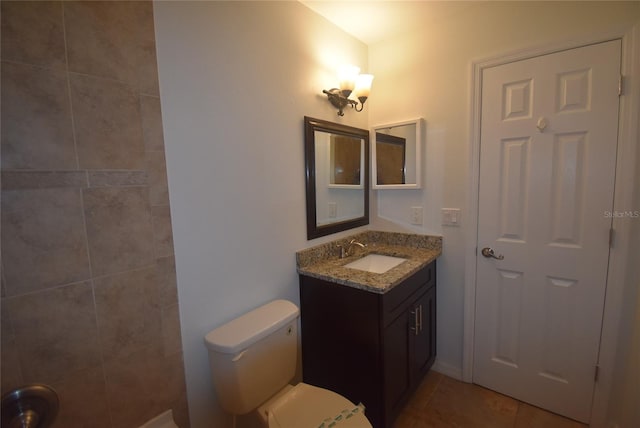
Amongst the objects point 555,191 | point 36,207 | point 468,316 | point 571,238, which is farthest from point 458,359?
point 36,207

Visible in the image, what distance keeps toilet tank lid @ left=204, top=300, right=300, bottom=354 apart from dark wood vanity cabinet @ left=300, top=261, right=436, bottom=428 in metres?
0.26

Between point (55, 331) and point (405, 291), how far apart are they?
4.98ft

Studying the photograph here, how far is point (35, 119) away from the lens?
83cm

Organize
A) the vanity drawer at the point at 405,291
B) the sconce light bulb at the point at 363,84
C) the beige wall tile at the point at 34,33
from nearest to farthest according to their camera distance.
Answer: the beige wall tile at the point at 34,33
the vanity drawer at the point at 405,291
the sconce light bulb at the point at 363,84

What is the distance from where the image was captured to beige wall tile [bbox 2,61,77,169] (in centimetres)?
79

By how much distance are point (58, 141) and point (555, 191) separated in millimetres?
2280

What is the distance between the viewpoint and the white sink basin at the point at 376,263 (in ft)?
6.16

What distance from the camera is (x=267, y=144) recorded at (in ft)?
4.87

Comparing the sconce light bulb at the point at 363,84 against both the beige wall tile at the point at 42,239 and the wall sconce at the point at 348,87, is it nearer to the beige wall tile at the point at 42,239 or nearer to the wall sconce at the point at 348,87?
the wall sconce at the point at 348,87

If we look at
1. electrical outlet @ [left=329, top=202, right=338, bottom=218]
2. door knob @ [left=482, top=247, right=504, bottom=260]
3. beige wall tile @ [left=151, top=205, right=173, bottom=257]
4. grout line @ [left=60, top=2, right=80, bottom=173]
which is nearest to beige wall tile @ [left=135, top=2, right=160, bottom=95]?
grout line @ [left=60, top=2, right=80, bottom=173]

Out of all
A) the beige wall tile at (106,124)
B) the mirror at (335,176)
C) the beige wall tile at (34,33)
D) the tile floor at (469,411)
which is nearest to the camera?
the beige wall tile at (34,33)

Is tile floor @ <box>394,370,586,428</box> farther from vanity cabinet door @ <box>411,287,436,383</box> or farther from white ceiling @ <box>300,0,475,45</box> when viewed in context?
white ceiling @ <box>300,0,475,45</box>

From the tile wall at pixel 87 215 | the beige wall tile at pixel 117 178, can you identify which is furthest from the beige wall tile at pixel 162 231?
the beige wall tile at pixel 117 178

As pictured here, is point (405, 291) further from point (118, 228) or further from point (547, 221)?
point (118, 228)
